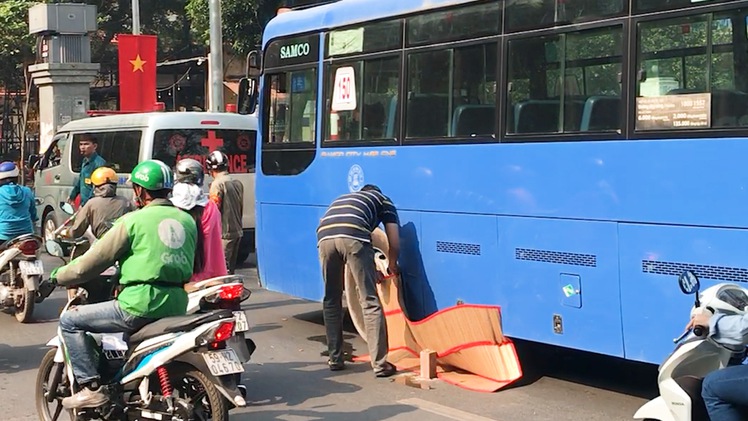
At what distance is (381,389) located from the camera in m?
7.03

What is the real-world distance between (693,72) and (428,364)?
115 inches

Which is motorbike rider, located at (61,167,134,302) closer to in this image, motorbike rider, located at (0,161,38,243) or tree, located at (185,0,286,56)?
motorbike rider, located at (0,161,38,243)

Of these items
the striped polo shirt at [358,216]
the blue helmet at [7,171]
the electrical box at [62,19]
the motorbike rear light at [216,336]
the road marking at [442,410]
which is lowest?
the road marking at [442,410]

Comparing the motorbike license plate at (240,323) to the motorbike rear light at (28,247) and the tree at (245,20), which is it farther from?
the tree at (245,20)

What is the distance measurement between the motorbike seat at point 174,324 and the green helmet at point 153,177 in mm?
758

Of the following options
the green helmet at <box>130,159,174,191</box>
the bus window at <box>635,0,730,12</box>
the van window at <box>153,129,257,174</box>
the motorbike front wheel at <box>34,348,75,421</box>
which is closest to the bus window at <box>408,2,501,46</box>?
the bus window at <box>635,0,730,12</box>

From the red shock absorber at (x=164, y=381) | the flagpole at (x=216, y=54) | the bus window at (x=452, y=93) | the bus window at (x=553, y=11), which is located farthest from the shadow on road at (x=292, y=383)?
the flagpole at (x=216, y=54)

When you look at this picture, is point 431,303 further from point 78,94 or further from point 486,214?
point 78,94

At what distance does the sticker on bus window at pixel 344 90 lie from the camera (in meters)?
8.41

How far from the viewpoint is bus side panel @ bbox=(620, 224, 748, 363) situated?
5586mm

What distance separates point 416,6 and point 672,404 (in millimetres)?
4231

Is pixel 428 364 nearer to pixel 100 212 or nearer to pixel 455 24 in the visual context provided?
pixel 455 24

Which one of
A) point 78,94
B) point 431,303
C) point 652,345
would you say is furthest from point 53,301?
point 78,94

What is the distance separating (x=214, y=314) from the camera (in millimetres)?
5219
